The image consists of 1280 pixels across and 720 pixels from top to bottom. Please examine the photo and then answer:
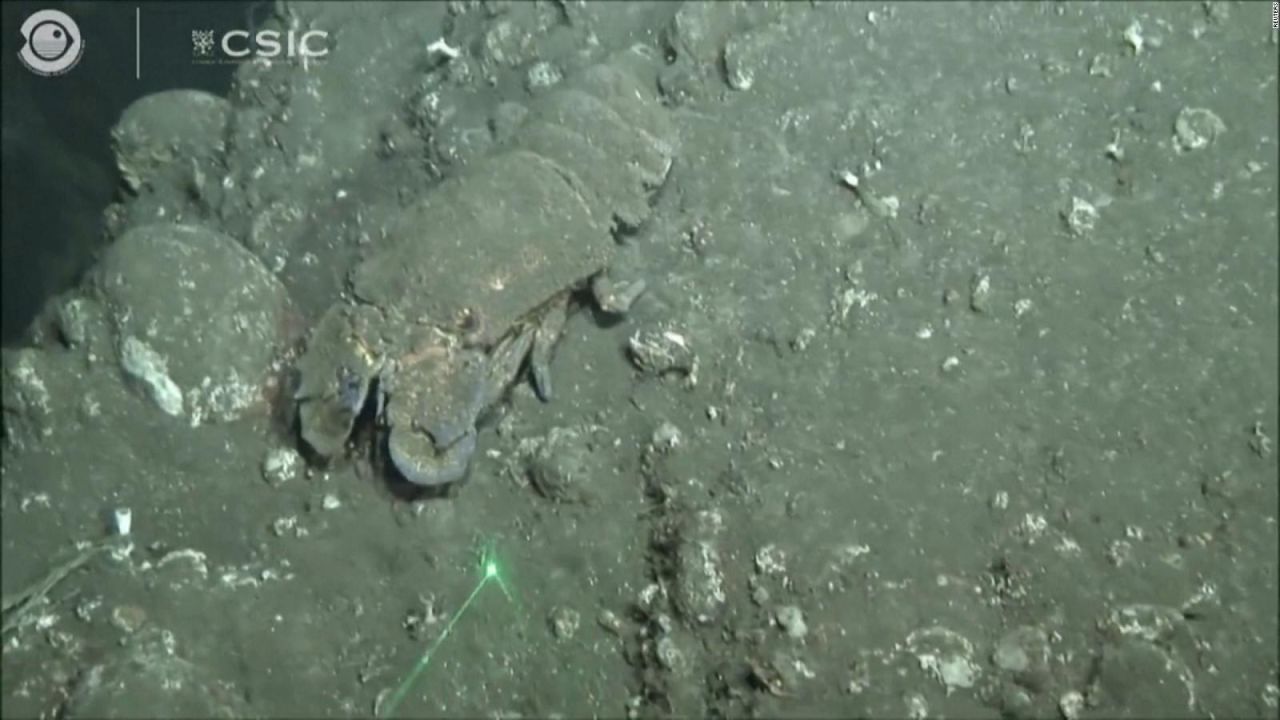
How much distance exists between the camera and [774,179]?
124 inches

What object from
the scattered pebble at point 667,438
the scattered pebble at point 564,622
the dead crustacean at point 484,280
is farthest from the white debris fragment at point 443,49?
the scattered pebble at point 564,622

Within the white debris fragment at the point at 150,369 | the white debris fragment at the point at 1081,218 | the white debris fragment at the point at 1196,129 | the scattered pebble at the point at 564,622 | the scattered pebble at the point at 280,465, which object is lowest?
the scattered pebble at the point at 564,622

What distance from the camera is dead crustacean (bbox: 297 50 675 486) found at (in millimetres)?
2846

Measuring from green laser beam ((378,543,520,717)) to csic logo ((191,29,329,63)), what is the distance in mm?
2157

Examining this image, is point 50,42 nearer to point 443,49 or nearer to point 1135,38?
point 443,49

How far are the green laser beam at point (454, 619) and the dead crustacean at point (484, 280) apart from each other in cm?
29

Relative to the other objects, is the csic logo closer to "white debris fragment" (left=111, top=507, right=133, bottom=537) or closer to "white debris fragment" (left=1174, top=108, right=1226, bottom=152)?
"white debris fragment" (left=111, top=507, right=133, bottom=537)

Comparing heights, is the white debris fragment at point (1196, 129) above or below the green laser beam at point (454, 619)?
above

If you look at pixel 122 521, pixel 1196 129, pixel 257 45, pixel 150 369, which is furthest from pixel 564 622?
pixel 257 45

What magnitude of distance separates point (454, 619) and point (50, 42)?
3.46m

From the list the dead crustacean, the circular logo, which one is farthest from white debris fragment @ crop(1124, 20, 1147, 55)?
the circular logo

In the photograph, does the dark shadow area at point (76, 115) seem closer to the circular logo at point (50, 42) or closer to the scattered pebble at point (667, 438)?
the circular logo at point (50, 42)

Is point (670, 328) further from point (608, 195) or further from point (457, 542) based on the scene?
point (457, 542)

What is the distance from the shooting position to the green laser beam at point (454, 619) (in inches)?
109
